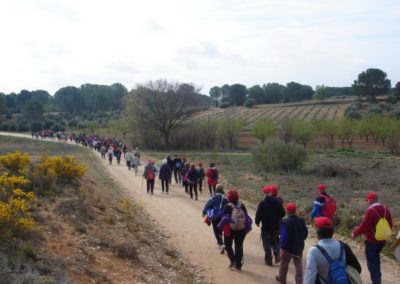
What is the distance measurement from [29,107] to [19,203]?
112 meters

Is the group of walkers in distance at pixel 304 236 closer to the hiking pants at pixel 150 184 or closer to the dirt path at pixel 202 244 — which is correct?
the dirt path at pixel 202 244

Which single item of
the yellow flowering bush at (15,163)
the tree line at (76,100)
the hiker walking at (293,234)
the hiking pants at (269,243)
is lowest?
the hiking pants at (269,243)

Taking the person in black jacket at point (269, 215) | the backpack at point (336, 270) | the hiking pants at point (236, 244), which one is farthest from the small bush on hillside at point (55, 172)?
the backpack at point (336, 270)

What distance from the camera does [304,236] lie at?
8016 millimetres

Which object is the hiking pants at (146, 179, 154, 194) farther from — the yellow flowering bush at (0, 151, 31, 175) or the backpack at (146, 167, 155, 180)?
the yellow flowering bush at (0, 151, 31, 175)

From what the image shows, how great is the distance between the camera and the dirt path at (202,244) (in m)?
9.39

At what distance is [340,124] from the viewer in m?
72.1

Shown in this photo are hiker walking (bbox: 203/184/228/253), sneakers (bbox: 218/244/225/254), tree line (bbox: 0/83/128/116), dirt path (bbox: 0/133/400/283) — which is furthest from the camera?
tree line (bbox: 0/83/128/116)

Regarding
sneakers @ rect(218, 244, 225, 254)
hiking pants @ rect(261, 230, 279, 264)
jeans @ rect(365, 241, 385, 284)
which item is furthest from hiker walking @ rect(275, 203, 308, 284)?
sneakers @ rect(218, 244, 225, 254)

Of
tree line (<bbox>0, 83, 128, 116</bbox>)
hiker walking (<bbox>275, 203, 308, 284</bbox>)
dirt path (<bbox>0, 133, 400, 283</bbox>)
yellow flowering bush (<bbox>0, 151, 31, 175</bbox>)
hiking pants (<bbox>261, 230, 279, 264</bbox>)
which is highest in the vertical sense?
tree line (<bbox>0, 83, 128, 116</bbox>)

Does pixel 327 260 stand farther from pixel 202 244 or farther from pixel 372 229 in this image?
pixel 202 244

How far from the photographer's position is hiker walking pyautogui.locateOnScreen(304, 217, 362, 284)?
536cm

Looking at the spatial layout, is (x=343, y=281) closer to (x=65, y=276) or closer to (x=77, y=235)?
(x=65, y=276)

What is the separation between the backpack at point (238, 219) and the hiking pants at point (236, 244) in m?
0.16
